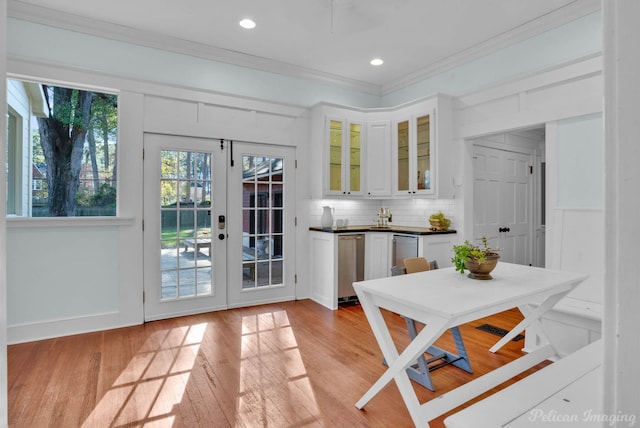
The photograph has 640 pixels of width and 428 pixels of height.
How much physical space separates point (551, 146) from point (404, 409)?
2930mm

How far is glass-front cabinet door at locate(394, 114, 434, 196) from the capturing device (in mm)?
4578

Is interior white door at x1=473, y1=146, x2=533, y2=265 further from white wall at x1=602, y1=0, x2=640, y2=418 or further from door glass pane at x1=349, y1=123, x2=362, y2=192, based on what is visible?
white wall at x1=602, y1=0, x2=640, y2=418

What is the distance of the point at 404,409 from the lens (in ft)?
7.25

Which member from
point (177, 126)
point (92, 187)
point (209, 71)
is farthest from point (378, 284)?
point (92, 187)

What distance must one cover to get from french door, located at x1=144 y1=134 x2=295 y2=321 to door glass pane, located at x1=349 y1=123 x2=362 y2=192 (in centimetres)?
86

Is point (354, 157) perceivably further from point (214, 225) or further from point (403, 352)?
point (403, 352)

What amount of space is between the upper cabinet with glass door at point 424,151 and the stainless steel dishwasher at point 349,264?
973 mm

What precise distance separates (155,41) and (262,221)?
240 cm

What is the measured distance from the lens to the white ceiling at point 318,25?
3318 millimetres

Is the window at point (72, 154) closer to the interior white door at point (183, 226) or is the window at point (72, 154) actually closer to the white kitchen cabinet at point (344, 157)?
the interior white door at point (183, 226)

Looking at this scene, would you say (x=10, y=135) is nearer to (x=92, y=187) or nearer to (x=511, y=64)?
(x=92, y=187)

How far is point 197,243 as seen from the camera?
4191 millimetres

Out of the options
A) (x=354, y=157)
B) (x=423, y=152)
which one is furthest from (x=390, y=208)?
(x=423, y=152)

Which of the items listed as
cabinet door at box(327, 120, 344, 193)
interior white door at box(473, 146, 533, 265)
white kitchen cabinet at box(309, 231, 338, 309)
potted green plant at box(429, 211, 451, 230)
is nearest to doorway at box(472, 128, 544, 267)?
interior white door at box(473, 146, 533, 265)
